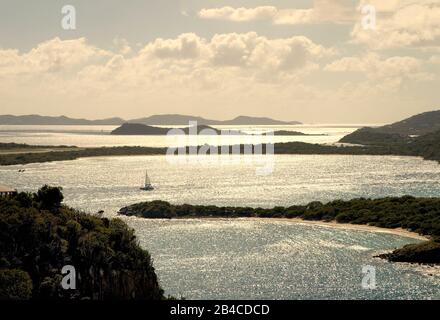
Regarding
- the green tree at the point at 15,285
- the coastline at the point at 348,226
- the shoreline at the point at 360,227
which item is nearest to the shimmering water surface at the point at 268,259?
the coastline at the point at 348,226

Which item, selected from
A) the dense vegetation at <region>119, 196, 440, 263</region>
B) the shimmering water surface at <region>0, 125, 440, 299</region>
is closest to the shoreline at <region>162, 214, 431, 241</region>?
the dense vegetation at <region>119, 196, 440, 263</region>

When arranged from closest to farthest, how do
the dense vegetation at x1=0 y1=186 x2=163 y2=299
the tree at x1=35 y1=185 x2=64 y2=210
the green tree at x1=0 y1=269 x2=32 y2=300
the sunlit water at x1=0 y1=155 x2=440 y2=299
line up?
the green tree at x1=0 y1=269 x2=32 y2=300
the dense vegetation at x1=0 y1=186 x2=163 y2=299
the tree at x1=35 y1=185 x2=64 y2=210
the sunlit water at x1=0 y1=155 x2=440 y2=299

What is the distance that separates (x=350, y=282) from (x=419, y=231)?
36872 mm

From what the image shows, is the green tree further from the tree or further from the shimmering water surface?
the shimmering water surface

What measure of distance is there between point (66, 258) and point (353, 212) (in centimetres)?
7797

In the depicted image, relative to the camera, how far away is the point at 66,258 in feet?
177

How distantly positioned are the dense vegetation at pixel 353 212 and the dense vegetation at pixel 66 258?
194 ft

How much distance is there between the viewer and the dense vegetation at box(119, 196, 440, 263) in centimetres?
10973

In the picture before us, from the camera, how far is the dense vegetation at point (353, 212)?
109731 mm

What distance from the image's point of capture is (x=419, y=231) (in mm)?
103938

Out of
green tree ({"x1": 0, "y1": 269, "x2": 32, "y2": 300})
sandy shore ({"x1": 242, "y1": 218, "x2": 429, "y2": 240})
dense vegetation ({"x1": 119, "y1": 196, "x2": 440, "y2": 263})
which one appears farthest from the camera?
dense vegetation ({"x1": 119, "y1": 196, "x2": 440, "y2": 263})

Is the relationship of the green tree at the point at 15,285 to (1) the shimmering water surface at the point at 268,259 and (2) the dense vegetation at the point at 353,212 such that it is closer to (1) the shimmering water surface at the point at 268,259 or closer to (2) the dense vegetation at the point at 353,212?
(1) the shimmering water surface at the point at 268,259

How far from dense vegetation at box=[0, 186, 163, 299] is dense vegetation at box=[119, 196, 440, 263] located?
5913 cm
